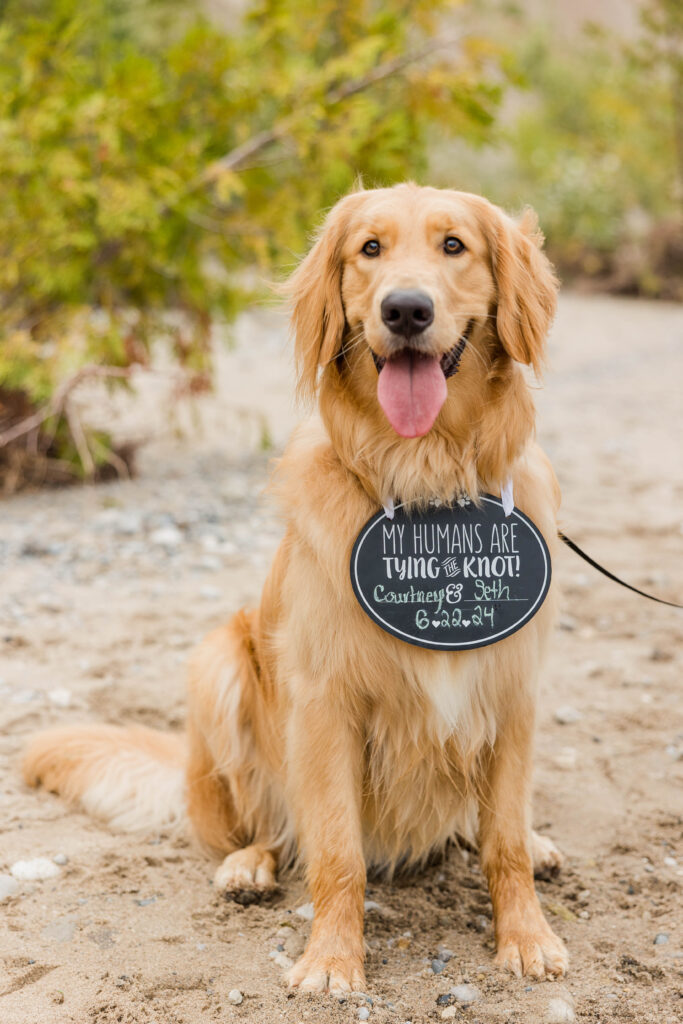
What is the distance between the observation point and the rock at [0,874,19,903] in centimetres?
258

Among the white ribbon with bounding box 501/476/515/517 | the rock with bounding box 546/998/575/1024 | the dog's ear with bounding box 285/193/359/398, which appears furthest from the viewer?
the dog's ear with bounding box 285/193/359/398

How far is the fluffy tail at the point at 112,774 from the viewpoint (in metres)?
3.06

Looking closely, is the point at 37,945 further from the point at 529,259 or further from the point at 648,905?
the point at 529,259

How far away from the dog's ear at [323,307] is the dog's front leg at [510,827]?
1048mm

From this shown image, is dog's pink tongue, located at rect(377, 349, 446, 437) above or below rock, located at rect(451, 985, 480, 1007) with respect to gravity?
above

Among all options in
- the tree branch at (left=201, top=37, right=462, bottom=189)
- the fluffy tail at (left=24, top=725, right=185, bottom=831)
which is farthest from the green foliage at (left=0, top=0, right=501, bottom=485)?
the fluffy tail at (left=24, top=725, right=185, bottom=831)

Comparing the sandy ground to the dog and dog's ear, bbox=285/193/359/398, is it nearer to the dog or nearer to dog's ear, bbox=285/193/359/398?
the dog

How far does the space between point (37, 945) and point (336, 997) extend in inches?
29.6

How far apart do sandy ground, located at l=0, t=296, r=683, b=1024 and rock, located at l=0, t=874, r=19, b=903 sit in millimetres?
39

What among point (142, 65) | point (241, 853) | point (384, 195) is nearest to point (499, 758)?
point (241, 853)

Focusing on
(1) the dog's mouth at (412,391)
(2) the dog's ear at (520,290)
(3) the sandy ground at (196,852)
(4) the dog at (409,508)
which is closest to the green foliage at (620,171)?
(3) the sandy ground at (196,852)

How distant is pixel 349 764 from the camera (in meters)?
2.46

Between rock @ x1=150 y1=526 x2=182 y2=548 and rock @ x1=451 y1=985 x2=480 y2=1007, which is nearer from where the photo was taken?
rock @ x1=451 y1=985 x2=480 y2=1007

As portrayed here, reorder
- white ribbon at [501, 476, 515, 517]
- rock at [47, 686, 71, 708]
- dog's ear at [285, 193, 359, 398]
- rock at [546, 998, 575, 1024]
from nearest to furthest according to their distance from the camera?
rock at [546, 998, 575, 1024]
white ribbon at [501, 476, 515, 517]
dog's ear at [285, 193, 359, 398]
rock at [47, 686, 71, 708]
